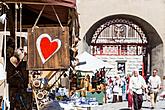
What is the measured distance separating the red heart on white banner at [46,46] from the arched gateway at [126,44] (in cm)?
1678

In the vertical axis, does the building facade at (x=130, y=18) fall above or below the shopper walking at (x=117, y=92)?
above

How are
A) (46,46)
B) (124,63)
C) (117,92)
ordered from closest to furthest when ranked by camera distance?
(46,46), (117,92), (124,63)

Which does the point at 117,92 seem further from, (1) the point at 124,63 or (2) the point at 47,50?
(2) the point at 47,50

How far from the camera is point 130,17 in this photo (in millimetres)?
22391

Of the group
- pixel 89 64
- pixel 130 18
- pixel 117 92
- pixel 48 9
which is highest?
pixel 130 18

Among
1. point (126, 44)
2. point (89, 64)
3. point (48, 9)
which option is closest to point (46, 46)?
point (48, 9)

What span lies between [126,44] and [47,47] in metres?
22.3

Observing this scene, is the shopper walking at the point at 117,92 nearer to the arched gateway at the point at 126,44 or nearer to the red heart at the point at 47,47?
the arched gateway at the point at 126,44

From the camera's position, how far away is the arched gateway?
22688 mm

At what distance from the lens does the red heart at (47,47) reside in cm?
491

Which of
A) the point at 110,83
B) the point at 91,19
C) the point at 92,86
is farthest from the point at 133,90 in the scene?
the point at 110,83

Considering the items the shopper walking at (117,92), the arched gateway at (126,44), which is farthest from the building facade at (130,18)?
the shopper walking at (117,92)

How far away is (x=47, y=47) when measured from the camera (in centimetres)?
494

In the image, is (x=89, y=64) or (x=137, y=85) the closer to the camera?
(x=137, y=85)
